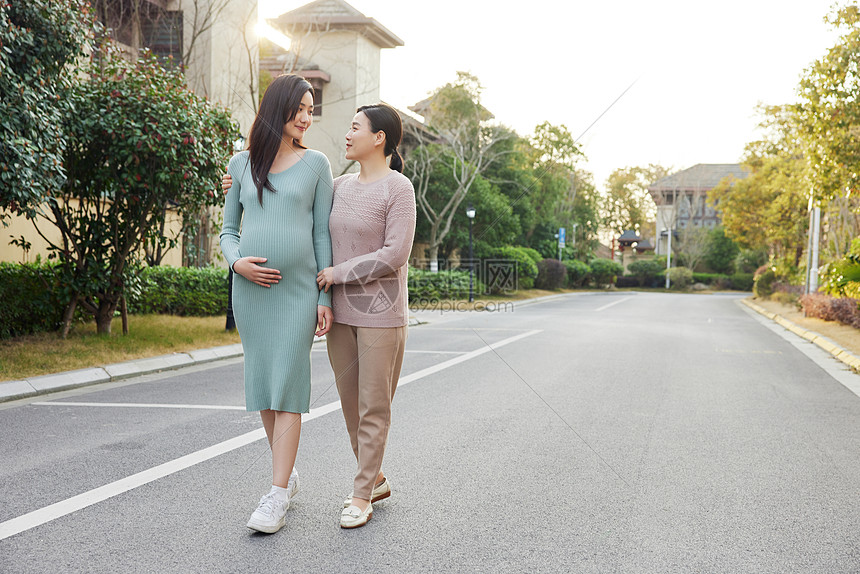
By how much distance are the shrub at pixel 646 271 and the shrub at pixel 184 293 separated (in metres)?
45.5

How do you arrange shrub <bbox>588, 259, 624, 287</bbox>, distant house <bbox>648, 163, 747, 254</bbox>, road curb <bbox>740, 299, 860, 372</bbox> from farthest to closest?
distant house <bbox>648, 163, 747, 254</bbox> < shrub <bbox>588, 259, 624, 287</bbox> < road curb <bbox>740, 299, 860, 372</bbox>

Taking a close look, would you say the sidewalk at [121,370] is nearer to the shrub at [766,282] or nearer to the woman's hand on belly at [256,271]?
the woman's hand on belly at [256,271]

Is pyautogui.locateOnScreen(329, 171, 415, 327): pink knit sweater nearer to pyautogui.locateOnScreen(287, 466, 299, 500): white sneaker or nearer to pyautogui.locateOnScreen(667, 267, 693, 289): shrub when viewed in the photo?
pyautogui.locateOnScreen(287, 466, 299, 500): white sneaker

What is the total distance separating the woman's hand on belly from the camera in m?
3.32

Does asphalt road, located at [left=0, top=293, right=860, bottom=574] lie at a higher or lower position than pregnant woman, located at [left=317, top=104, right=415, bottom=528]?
Result: lower

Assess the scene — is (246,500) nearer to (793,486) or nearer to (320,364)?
(793,486)

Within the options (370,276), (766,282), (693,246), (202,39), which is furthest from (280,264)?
(693,246)

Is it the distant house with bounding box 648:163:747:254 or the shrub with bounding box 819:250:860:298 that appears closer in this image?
the shrub with bounding box 819:250:860:298

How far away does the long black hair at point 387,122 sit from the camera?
11.4 feet

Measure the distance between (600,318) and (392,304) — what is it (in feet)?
55.2

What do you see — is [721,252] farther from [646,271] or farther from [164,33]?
[164,33]

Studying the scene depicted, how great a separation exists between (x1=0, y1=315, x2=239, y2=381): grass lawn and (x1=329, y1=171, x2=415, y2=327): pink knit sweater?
5408 mm
